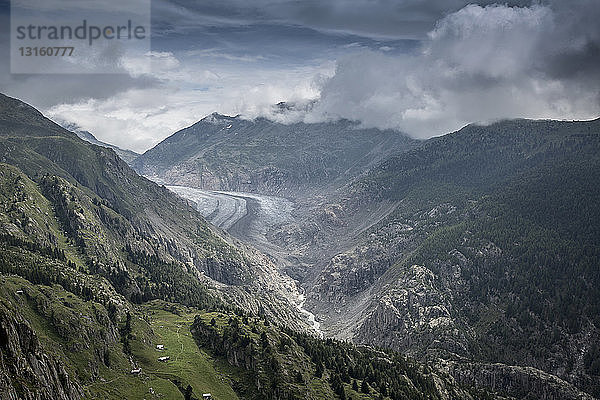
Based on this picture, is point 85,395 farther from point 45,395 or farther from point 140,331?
point 140,331

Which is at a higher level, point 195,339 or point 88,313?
point 88,313

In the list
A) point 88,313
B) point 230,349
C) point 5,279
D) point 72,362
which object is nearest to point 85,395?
point 72,362

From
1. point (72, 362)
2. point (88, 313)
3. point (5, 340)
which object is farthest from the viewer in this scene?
point (88, 313)

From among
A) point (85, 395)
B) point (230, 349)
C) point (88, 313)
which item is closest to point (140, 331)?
point (88, 313)

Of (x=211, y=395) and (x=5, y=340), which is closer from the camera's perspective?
(x=5, y=340)

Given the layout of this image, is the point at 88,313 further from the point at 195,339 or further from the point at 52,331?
the point at 195,339

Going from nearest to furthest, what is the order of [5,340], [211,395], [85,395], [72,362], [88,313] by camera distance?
[5,340] < [85,395] < [72,362] < [211,395] < [88,313]

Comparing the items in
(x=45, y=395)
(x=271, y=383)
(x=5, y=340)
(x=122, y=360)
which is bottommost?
(x=271, y=383)
